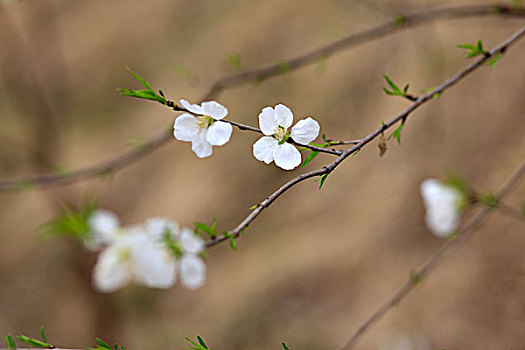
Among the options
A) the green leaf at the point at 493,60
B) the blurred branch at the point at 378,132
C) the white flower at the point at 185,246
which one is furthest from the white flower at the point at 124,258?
the green leaf at the point at 493,60

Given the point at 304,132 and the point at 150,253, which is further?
the point at 150,253

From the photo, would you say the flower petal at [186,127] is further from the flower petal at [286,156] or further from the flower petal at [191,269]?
the flower petal at [191,269]

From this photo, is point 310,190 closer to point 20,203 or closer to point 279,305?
point 279,305

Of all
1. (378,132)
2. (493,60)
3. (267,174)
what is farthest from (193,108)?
(267,174)

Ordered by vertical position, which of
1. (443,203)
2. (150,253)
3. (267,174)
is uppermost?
(267,174)

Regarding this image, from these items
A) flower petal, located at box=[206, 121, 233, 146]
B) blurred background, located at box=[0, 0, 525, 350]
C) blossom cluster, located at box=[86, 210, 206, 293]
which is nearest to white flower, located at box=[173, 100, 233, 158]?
flower petal, located at box=[206, 121, 233, 146]

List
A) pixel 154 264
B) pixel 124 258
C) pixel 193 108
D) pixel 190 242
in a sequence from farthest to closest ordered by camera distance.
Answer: pixel 124 258 < pixel 154 264 < pixel 190 242 < pixel 193 108

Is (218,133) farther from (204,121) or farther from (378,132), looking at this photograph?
(378,132)
